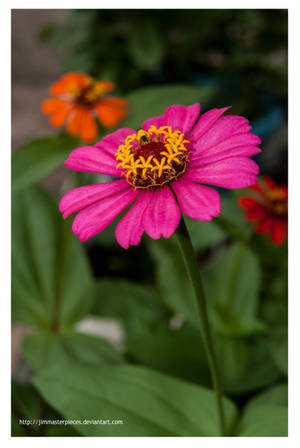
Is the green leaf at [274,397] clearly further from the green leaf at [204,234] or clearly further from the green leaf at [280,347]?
the green leaf at [204,234]

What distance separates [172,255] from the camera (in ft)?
2.42

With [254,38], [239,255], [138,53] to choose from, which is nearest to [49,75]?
[138,53]

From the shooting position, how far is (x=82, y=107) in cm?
67

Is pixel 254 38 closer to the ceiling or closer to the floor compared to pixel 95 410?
closer to the ceiling

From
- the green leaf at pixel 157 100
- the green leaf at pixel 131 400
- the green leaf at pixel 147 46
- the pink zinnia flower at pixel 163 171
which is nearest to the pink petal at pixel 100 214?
the pink zinnia flower at pixel 163 171

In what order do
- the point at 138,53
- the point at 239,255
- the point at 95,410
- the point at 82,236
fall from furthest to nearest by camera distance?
the point at 138,53 → the point at 239,255 → the point at 95,410 → the point at 82,236

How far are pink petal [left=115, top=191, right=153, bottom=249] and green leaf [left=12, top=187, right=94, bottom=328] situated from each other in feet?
1.43

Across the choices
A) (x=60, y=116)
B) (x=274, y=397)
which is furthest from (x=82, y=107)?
(x=274, y=397)

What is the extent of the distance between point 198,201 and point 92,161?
0.10 meters

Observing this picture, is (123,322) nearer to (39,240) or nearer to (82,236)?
(39,240)

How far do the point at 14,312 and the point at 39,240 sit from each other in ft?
0.42

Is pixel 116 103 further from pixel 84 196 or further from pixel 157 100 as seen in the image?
pixel 84 196

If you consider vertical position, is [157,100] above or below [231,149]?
above

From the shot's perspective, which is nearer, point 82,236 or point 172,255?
point 82,236
